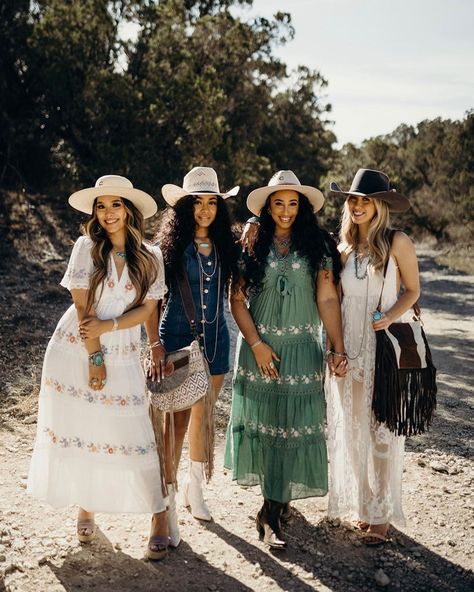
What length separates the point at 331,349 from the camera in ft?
12.0

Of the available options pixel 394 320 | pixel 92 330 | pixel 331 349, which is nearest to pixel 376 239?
pixel 394 320

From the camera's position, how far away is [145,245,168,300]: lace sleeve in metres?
3.28

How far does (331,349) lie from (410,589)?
4.45 feet

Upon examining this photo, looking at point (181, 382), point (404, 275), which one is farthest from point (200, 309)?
point (404, 275)

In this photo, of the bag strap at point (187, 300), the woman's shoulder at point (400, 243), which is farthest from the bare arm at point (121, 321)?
the woman's shoulder at point (400, 243)

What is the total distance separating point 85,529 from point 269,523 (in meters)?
1.07

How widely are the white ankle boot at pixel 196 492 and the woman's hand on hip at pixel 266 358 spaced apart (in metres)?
0.74

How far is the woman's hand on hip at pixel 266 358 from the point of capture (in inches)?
140

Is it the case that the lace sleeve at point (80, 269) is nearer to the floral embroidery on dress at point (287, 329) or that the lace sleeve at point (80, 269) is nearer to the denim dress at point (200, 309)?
the denim dress at point (200, 309)

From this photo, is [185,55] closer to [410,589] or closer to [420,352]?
[420,352]

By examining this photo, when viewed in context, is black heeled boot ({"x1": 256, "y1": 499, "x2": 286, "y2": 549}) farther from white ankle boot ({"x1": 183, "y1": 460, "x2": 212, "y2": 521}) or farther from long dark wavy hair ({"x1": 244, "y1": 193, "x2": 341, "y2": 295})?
long dark wavy hair ({"x1": 244, "y1": 193, "x2": 341, "y2": 295})

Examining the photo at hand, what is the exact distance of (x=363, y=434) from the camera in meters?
3.65

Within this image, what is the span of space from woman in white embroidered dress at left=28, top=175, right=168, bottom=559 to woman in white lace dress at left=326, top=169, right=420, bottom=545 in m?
1.15

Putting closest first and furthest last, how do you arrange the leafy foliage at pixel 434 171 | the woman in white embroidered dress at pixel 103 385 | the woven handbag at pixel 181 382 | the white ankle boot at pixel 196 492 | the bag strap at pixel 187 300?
the woman in white embroidered dress at pixel 103 385 < the woven handbag at pixel 181 382 < the bag strap at pixel 187 300 < the white ankle boot at pixel 196 492 < the leafy foliage at pixel 434 171
